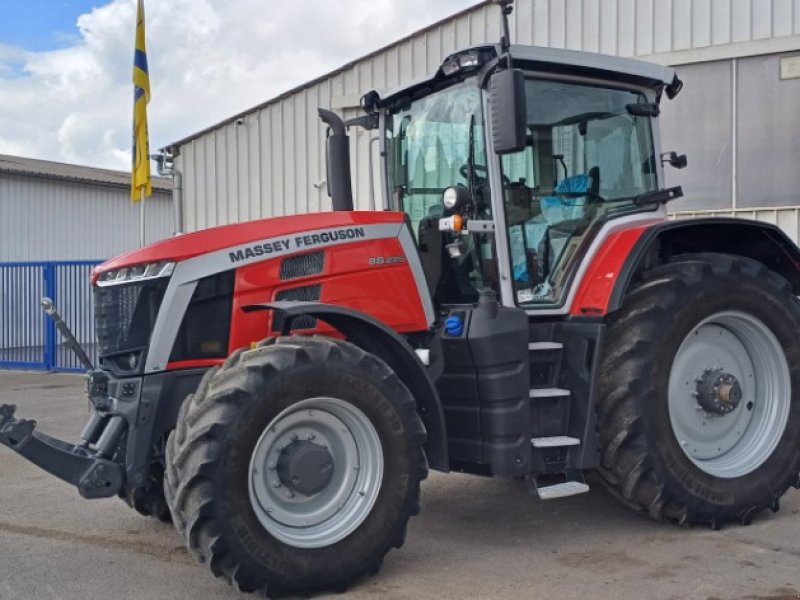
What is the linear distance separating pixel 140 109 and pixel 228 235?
8834mm

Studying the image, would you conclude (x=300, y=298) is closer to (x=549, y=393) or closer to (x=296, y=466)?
(x=296, y=466)

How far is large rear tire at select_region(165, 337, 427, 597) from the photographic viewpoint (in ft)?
13.5

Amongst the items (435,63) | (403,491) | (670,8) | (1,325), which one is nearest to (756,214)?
(670,8)

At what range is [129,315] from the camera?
4.76m

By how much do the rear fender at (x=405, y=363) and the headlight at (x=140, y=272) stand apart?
427 mm

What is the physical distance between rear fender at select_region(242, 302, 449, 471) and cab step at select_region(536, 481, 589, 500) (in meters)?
0.54

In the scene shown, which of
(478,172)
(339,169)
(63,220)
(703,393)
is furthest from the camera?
(63,220)

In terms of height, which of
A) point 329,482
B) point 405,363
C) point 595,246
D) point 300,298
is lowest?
point 329,482

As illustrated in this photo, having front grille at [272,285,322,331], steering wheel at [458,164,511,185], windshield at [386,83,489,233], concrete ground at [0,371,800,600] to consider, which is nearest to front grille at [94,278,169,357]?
front grille at [272,285,322,331]

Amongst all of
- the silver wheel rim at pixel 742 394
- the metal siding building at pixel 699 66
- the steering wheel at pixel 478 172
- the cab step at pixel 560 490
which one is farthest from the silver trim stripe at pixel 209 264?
the metal siding building at pixel 699 66

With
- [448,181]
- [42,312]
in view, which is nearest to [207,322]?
[448,181]

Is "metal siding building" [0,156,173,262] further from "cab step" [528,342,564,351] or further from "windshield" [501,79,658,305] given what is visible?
"cab step" [528,342,564,351]

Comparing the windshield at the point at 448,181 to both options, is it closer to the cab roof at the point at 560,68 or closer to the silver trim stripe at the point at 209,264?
the cab roof at the point at 560,68

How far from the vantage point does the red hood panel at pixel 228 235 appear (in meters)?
4.71
